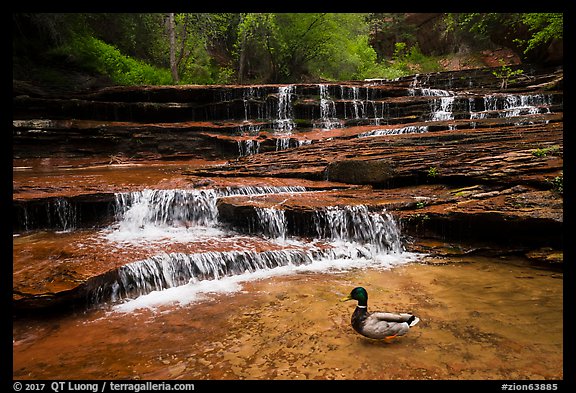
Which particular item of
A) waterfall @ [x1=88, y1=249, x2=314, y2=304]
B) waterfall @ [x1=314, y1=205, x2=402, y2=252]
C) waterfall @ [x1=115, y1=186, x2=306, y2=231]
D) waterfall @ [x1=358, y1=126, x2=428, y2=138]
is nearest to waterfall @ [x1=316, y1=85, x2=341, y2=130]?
waterfall @ [x1=358, y1=126, x2=428, y2=138]

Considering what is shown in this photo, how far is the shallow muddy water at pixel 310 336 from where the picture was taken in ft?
10.7

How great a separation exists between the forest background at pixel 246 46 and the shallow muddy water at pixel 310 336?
645 inches

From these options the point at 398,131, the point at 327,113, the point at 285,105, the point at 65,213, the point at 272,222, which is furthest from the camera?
the point at 285,105

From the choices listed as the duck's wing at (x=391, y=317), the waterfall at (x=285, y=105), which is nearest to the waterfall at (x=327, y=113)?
the waterfall at (x=285, y=105)

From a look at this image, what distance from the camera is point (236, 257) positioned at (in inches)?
250

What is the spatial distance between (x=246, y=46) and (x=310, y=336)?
25045 mm

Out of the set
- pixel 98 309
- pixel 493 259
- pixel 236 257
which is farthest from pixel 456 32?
pixel 98 309

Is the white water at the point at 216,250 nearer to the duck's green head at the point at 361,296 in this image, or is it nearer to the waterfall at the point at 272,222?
the waterfall at the point at 272,222

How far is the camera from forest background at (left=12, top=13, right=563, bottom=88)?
1714 cm

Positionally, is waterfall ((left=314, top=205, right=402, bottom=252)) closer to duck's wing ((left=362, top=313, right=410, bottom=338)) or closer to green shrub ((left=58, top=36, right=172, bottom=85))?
duck's wing ((left=362, top=313, right=410, bottom=338))

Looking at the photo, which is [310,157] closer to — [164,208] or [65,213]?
[164,208]

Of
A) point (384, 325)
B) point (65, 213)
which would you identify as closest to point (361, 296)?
point (384, 325)

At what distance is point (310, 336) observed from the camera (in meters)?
3.88

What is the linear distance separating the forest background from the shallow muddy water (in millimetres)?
16378
